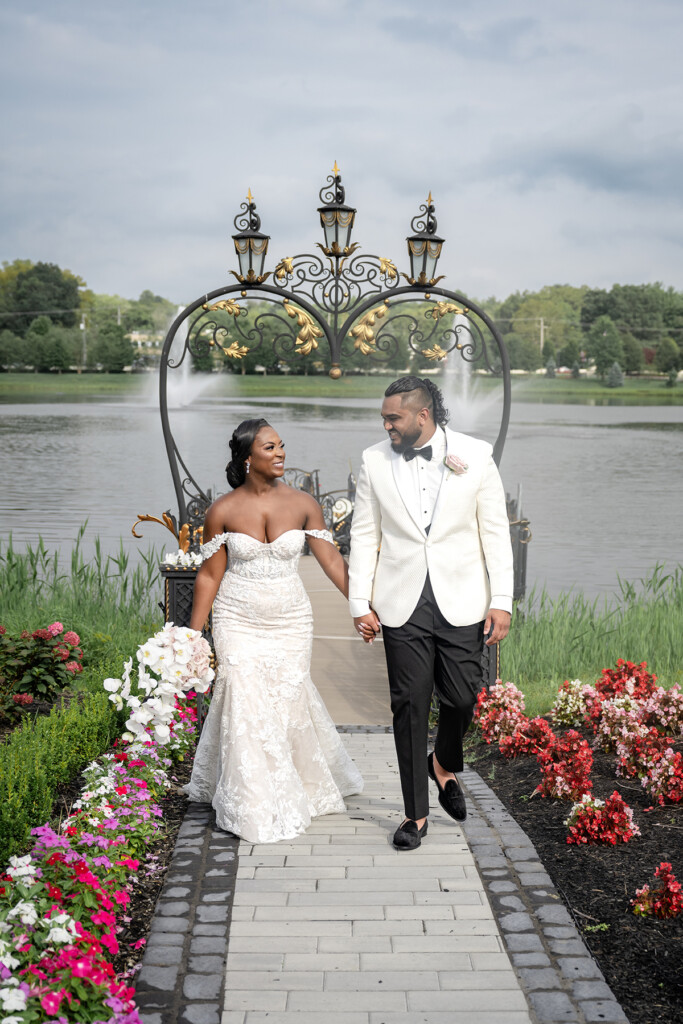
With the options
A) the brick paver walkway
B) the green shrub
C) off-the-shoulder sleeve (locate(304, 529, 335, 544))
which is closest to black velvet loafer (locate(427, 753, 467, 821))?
the brick paver walkway

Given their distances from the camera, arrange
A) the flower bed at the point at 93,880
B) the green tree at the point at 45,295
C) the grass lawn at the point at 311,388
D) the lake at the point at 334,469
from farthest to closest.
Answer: the green tree at the point at 45,295 < the grass lawn at the point at 311,388 < the lake at the point at 334,469 < the flower bed at the point at 93,880

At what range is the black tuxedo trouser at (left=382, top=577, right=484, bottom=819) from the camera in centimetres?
465

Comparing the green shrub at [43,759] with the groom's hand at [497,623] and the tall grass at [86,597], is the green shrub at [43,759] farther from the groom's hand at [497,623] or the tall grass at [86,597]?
the tall grass at [86,597]

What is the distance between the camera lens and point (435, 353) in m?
8.63

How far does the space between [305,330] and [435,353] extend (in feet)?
3.59

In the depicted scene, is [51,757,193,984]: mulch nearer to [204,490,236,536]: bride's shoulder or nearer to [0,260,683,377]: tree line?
[204,490,236,536]: bride's shoulder

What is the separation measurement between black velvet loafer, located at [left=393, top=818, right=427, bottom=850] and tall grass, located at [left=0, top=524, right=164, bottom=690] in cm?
420

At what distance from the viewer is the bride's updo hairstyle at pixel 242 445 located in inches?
196

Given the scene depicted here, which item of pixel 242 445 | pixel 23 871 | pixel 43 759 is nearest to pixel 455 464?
pixel 242 445

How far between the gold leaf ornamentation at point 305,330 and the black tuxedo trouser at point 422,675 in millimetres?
4448

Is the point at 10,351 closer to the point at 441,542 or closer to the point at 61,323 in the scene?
the point at 61,323

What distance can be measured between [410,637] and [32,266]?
56818 millimetres

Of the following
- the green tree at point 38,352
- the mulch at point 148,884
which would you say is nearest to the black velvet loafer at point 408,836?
the mulch at point 148,884

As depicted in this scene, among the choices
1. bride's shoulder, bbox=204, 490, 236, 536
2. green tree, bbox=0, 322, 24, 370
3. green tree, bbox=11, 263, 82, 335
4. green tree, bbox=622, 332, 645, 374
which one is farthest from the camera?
green tree, bbox=11, 263, 82, 335
